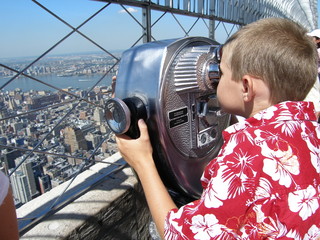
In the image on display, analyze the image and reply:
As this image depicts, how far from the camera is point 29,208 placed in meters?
1.23

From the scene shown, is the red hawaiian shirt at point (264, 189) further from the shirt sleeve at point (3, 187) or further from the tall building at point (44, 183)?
the tall building at point (44, 183)

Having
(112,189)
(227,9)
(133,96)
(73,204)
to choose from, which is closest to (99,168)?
(112,189)

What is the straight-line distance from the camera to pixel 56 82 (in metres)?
1.44

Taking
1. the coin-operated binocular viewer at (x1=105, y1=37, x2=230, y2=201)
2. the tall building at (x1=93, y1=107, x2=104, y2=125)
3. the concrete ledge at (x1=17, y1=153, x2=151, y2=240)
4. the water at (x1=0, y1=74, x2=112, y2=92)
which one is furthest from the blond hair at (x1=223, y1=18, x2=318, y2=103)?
the tall building at (x1=93, y1=107, x2=104, y2=125)

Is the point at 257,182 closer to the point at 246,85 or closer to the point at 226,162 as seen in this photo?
the point at 226,162

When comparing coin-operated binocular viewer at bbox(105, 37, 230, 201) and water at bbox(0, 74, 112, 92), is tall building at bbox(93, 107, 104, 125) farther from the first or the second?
coin-operated binocular viewer at bbox(105, 37, 230, 201)

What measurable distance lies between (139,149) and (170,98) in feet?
0.55

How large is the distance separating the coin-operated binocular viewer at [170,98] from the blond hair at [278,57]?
0.16 m

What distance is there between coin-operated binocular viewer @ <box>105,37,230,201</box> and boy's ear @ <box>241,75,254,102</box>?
18 cm

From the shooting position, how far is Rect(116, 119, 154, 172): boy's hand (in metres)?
0.79

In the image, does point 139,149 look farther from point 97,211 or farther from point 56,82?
point 56,82

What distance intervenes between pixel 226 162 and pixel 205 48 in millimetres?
444

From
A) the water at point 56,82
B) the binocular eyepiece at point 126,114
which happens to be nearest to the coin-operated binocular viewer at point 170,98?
the binocular eyepiece at point 126,114

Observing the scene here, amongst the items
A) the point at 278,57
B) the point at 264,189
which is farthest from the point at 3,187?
the point at 278,57
